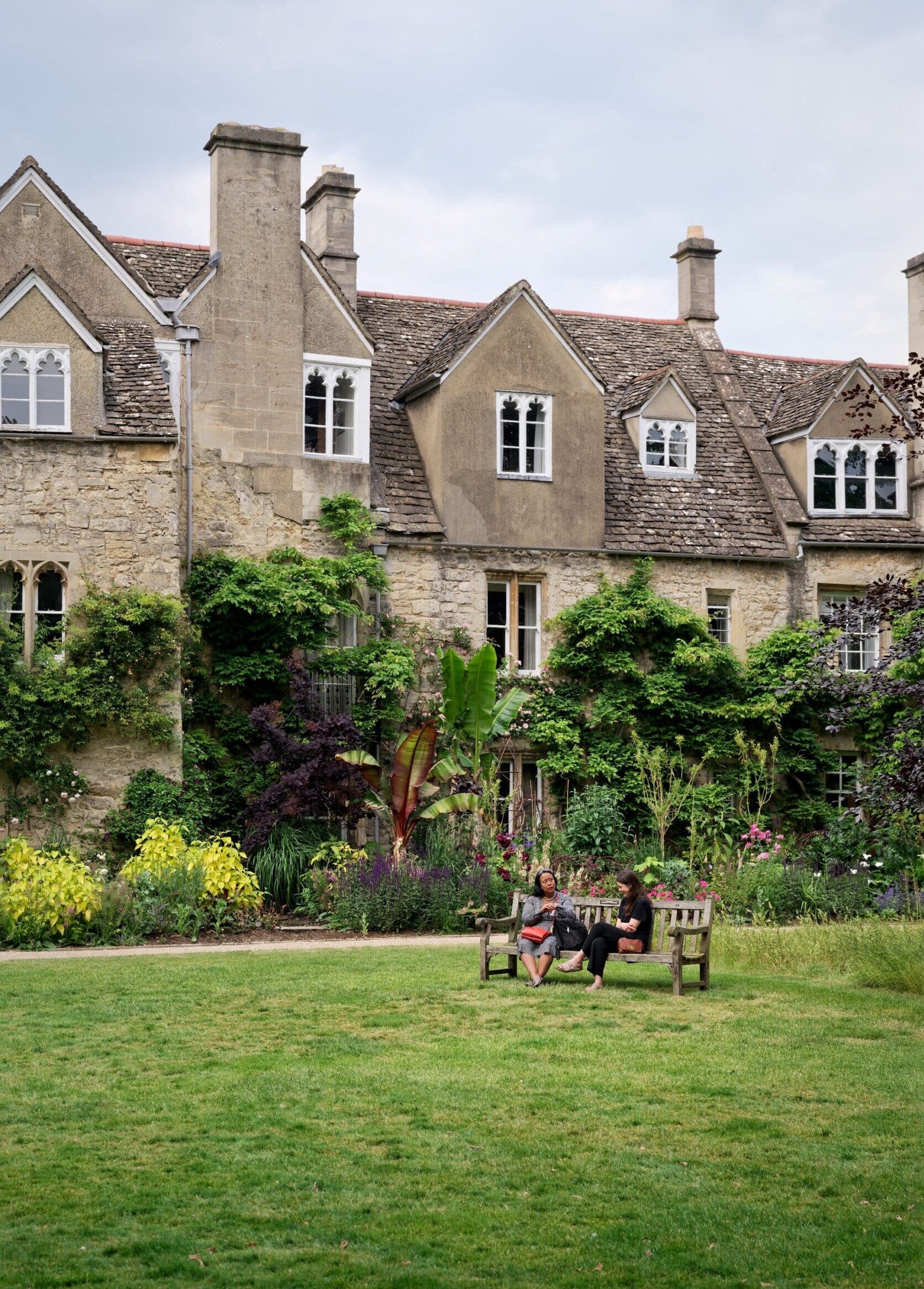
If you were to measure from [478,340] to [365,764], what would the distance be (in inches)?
306

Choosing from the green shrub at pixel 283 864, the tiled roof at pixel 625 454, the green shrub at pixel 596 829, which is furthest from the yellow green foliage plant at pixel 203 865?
the tiled roof at pixel 625 454

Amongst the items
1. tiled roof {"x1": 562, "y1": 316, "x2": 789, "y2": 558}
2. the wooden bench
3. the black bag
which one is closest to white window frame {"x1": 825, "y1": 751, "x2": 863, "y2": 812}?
tiled roof {"x1": 562, "y1": 316, "x2": 789, "y2": 558}

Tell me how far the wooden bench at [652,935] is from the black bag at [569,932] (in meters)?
0.23

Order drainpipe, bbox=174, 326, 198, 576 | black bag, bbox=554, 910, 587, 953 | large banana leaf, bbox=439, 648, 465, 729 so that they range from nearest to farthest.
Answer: black bag, bbox=554, 910, 587, 953 → large banana leaf, bbox=439, 648, 465, 729 → drainpipe, bbox=174, 326, 198, 576

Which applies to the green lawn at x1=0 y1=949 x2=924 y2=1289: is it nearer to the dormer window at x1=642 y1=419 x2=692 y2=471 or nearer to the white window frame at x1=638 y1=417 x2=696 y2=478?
the white window frame at x1=638 y1=417 x2=696 y2=478

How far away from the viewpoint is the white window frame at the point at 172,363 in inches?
922

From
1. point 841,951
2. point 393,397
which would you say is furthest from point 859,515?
point 841,951

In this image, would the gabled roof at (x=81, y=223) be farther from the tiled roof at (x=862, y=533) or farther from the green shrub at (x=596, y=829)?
the tiled roof at (x=862, y=533)

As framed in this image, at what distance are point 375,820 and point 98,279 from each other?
9.24 metres

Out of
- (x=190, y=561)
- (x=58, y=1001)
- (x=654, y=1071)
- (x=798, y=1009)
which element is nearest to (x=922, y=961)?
(x=798, y=1009)

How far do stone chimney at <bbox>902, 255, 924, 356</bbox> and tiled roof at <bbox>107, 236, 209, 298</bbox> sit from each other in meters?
13.4

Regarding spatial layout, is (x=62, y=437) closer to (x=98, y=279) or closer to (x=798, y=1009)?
(x=98, y=279)

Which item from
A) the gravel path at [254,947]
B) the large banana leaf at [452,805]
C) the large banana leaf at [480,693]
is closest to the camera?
the gravel path at [254,947]

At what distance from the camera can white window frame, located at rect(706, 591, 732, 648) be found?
2678cm
